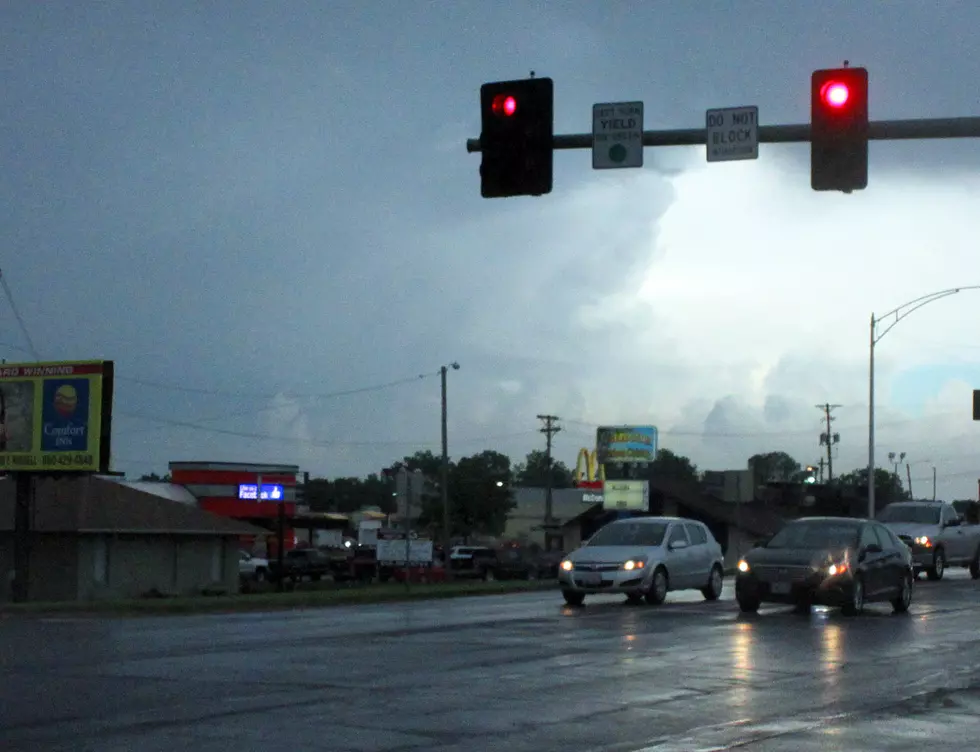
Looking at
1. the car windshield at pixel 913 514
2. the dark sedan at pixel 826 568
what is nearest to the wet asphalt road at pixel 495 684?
the dark sedan at pixel 826 568

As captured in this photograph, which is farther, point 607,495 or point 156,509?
point 607,495

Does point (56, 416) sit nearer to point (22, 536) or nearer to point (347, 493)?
point (22, 536)

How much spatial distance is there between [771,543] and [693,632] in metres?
4.81

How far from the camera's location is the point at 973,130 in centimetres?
1398

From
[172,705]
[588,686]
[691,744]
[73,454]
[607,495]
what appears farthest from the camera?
[607,495]

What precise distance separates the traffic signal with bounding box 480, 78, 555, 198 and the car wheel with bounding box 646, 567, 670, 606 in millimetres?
11561

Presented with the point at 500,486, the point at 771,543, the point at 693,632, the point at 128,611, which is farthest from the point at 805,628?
the point at 500,486

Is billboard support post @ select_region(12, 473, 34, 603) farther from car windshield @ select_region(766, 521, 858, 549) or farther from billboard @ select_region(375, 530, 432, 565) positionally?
car windshield @ select_region(766, 521, 858, 549)

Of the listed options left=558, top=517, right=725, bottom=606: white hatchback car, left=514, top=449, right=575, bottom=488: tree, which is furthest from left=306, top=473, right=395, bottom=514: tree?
left=558, top=517, right=725, bottom=606: white hatchback car

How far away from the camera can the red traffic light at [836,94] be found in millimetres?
14125

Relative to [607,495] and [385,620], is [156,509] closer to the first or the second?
[607,495]

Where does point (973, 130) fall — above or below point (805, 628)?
above

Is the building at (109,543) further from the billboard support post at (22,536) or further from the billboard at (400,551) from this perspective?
the billboard at (400,551)

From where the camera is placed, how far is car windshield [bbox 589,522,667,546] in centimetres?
2523
